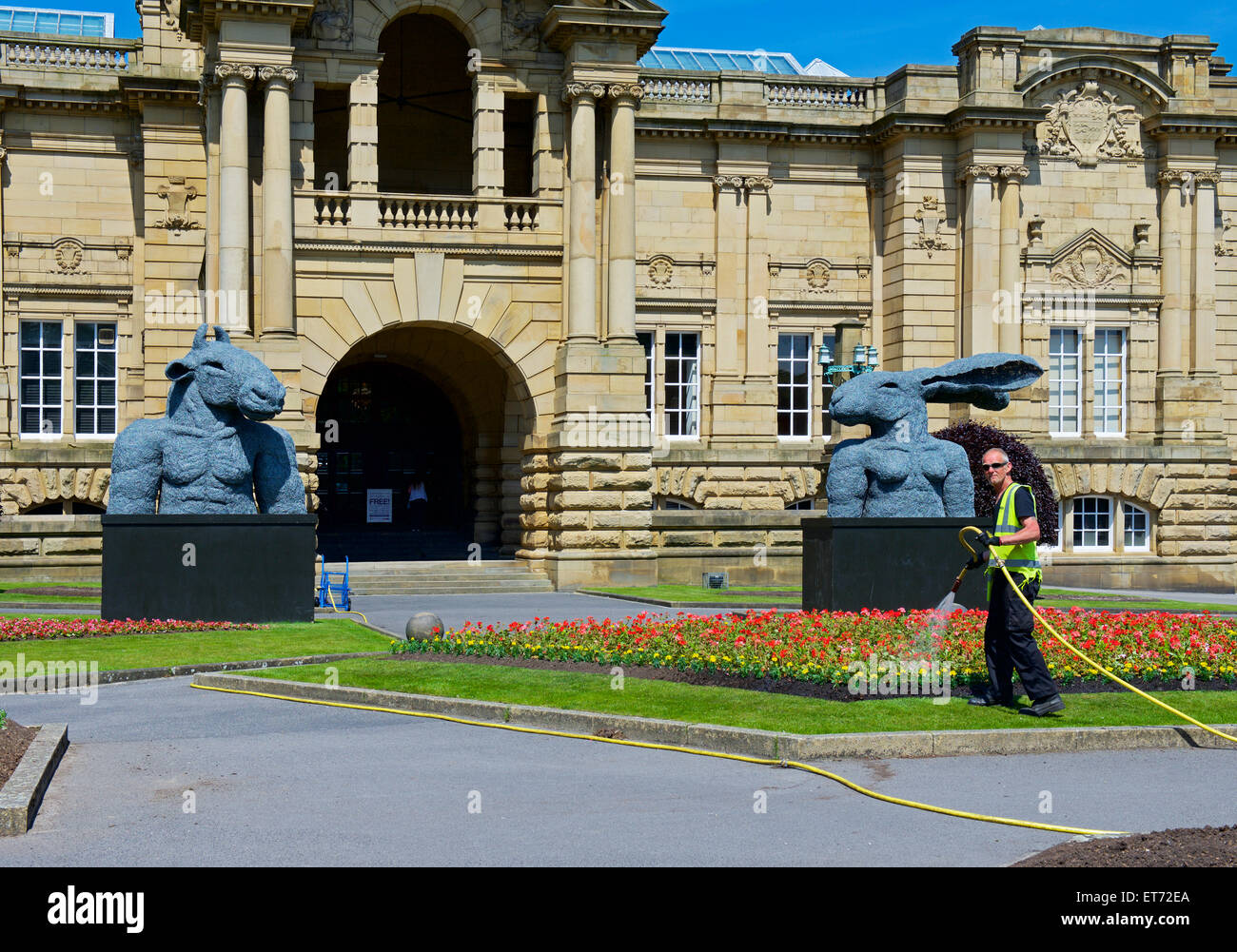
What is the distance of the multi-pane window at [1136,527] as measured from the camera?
3891 cm

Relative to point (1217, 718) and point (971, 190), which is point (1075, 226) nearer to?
point (971, 190)

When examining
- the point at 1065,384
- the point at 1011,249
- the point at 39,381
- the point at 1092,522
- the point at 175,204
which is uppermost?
the point at 175,204

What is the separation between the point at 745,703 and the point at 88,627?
32.6 ft

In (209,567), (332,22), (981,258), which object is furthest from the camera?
(981,258)

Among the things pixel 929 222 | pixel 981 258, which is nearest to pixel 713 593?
pixel 981 258

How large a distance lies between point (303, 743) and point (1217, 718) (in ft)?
23.9

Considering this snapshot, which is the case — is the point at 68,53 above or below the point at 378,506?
above

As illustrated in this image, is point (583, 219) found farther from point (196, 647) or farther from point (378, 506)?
point (196, 647)

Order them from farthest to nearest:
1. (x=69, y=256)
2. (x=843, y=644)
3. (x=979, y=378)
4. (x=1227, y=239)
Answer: (x=1227, y=239) → (x=69, y=256) → (x=979, y=378) → (x=843, y=644)

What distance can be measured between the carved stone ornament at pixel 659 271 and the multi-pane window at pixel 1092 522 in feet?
40.7

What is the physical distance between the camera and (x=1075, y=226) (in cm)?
3919

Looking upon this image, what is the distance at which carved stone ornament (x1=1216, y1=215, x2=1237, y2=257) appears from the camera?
3994cm

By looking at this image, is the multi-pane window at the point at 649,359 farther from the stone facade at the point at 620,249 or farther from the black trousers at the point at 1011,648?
the black trousers at the point at 1011,648

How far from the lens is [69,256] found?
35.0 metres
